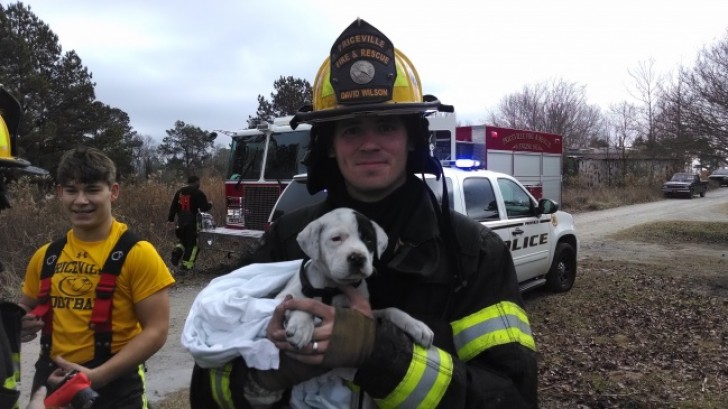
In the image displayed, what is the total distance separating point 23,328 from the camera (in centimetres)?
231

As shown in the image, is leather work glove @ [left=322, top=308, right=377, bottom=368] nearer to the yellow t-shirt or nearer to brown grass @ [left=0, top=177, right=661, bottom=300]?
the yellow t-shirt

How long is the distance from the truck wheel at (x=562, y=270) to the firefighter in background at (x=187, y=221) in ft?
20.2

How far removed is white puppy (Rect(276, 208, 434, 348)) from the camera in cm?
148

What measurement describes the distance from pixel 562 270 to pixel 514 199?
191 centimetres

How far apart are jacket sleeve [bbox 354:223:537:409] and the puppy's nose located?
0.18 m

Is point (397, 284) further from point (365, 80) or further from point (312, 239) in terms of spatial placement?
point (365, 80)

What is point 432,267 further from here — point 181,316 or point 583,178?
point 583,178

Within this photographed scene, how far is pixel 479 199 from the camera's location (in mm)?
6621

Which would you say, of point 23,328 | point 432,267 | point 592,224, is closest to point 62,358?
point 23,328

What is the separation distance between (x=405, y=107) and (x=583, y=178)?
110ft

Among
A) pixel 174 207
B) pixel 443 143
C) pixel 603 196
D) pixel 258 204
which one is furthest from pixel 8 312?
pixel 603 196

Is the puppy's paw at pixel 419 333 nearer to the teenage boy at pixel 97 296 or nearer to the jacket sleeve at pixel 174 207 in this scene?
the teenage boy at pixel 97 296

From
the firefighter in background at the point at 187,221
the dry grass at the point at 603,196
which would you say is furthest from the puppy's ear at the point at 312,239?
the dry grass at the point at 603,196

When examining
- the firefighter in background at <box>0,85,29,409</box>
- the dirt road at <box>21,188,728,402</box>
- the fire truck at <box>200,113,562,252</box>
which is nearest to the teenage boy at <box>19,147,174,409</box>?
the firefighter in background at <box>0,85,29,409</box>
